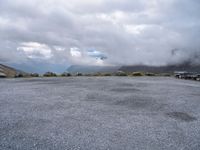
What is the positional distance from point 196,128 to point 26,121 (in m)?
4.65

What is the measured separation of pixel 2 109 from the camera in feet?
23.8

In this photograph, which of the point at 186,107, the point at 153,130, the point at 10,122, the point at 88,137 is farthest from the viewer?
the point at 186,107

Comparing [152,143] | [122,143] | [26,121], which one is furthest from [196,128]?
[26,121]

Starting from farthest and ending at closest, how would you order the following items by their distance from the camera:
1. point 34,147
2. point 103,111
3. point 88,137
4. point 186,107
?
point 186,107
point 103,111
point 88,137
point 34,147

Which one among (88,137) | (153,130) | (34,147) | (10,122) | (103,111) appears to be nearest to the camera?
(34,147)

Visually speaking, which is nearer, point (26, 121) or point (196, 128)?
point (196, 128)

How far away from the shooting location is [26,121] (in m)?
5.82

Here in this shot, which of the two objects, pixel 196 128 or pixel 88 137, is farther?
pixel 196 128

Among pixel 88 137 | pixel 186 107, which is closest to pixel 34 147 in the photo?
pixel 88 137

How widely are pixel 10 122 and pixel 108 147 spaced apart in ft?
10.1

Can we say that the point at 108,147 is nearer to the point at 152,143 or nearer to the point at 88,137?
the point at 88,137

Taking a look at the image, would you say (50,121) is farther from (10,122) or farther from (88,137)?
(88,137)

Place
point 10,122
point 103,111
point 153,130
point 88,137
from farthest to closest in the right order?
point 103,111, point 10,122, point 153,130, point 88,137

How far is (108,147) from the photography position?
4180mm
